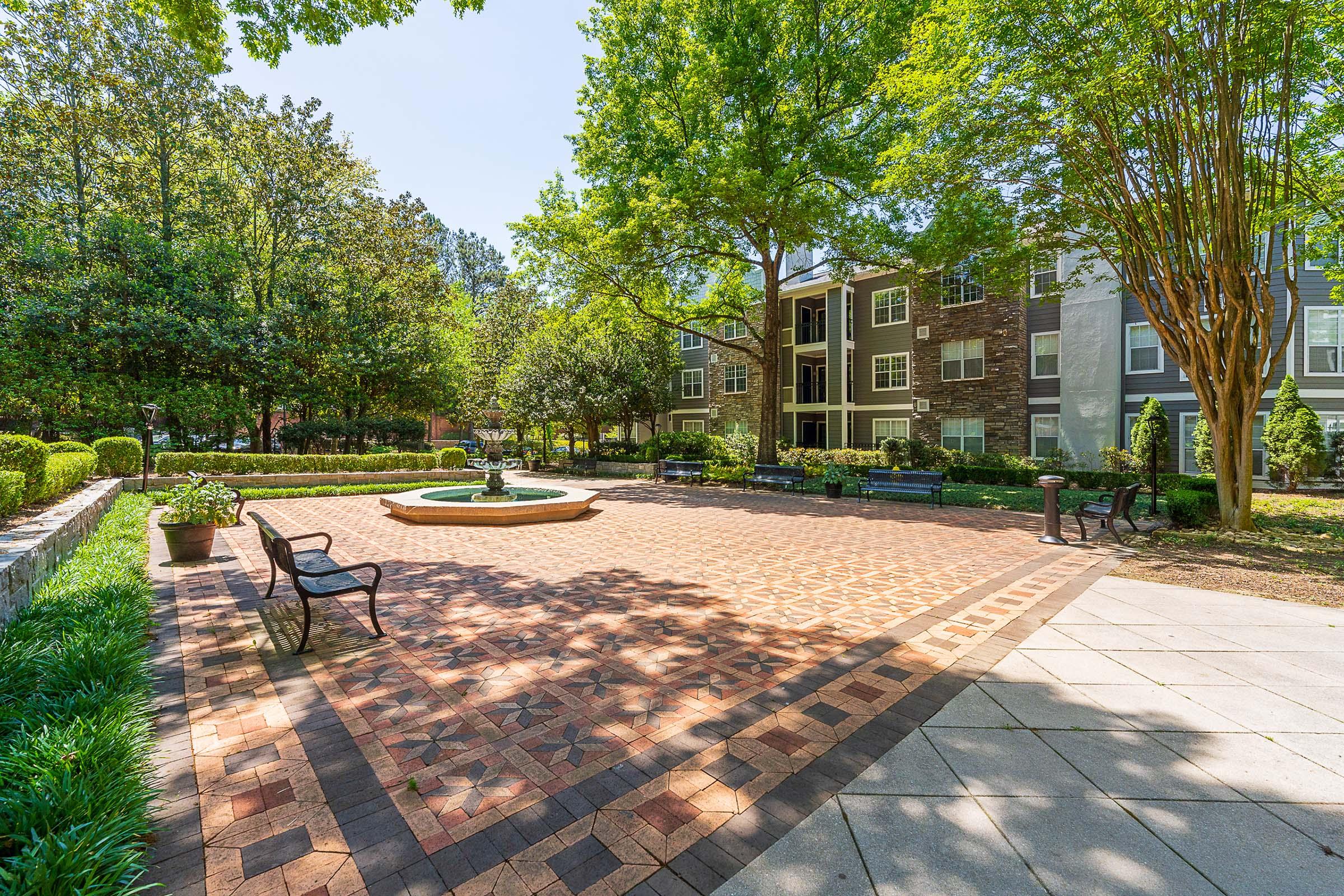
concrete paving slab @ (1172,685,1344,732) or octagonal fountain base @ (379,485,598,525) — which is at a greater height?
octagonal fountain base @ (379,485,598,525)

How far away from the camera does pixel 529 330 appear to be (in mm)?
34031

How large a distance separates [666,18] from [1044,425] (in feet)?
63.9

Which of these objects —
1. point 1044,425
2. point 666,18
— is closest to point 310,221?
point 666,18

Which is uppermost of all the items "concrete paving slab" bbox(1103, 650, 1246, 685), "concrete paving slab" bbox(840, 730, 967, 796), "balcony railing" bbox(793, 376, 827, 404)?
"balcony railing" bbox(793, 376, 827, 404)

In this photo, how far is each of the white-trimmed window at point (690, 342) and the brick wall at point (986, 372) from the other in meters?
12.4

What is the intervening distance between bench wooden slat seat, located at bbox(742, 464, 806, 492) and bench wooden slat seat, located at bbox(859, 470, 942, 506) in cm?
214

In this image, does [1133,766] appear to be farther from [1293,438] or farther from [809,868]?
[1293,438]

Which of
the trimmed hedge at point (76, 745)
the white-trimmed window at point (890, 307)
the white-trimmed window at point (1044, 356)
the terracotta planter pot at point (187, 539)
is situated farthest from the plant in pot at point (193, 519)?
the white-trimmed window at point (890, 307)

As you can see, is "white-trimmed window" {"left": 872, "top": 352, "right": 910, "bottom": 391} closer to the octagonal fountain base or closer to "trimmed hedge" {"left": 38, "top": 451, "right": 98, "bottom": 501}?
the octagonal fountain base

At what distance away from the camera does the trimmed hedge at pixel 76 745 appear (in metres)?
2.05

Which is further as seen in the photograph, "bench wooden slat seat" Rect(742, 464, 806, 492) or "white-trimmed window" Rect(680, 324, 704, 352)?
"white-trimmed window" Rect(680, 324, 704, 352)

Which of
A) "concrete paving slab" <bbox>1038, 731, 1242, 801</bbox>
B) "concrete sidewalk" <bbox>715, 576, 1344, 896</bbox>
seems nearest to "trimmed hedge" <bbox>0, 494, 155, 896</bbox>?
"concrete sidewalk" <bbox>715, 576, 1344, 896</bbox>

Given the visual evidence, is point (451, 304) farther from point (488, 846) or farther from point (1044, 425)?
point (488, 846)

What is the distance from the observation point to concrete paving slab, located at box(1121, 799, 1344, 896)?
7.22 ft
